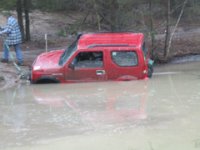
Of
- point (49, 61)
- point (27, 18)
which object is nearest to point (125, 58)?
point (49, 61)

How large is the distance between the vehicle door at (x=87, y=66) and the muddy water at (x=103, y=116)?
1.04ft

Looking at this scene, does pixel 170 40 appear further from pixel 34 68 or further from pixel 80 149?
pixel 80 149

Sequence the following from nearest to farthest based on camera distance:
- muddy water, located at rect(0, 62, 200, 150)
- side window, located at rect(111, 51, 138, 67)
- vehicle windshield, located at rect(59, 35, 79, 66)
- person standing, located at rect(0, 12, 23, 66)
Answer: muddy water, located at rect(0, 62, 200, 150) → side window, located at rect(111, 51, 138, 67) → vehicle windshield, located at rect(59, 35, 79, 66) → person standing, located at rect(0, 12, 23, 66)

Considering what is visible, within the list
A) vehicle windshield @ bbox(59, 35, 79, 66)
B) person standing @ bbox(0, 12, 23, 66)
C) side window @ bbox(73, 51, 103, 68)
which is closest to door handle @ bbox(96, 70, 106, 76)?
side window @ bbox(73, 51, 103, 68)

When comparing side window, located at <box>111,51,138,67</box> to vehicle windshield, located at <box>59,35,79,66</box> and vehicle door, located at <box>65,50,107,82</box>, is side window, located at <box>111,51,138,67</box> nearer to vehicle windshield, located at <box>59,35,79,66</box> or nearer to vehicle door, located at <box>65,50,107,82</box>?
vehicle door, located at <box>65,50,107,82</box>

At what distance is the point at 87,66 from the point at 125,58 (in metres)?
0.96

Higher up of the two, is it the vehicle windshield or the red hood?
the vehicle windshield

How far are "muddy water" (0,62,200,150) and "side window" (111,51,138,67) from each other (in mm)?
521

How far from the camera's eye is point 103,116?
8461 mm

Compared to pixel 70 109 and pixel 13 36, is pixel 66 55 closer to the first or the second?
pixel 13 36

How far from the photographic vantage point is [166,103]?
959cm

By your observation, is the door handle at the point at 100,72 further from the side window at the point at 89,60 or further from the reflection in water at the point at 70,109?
the reflection in water at the point at 70,109

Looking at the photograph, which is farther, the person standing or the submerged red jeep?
the person standing

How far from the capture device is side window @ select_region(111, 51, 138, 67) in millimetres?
12172
